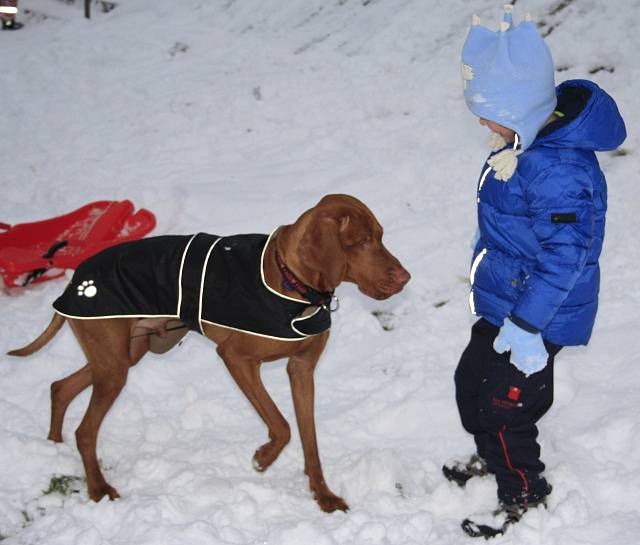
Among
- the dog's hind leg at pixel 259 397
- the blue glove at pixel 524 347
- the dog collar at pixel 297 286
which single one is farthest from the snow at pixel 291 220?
the dog collar at pixel 297 286

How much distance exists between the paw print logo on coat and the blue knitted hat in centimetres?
194

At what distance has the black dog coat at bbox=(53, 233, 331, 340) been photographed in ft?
12.9

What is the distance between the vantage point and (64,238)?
683 centimetres

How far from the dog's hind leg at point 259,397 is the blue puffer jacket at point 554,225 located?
112cm

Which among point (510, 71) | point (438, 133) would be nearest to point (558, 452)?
point (510, 71)

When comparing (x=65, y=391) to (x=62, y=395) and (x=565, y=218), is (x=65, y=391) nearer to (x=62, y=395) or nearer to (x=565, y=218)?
(x=62, y=395)

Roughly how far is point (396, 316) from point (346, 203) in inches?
81.3

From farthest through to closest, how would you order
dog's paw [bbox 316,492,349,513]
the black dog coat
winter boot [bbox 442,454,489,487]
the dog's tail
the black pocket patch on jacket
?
the dog's tail, winter boot [bbox 442,454,489,487], dog's paw [bbox 316,492,349,513], the black dog coat, the black pocket patch on jacket

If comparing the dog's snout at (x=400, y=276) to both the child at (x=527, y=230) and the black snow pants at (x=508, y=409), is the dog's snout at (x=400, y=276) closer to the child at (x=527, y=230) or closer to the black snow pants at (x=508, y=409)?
the child at (x=527, y=230)

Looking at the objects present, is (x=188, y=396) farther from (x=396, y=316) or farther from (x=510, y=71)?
(x=510, y=71)

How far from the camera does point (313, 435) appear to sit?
13.6 ft

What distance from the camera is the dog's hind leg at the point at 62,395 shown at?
4.43m

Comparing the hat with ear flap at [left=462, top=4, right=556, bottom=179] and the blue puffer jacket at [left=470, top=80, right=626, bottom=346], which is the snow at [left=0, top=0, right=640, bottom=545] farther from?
the hat with ear flap at [left=462, top=4, right=556, bottom=179]

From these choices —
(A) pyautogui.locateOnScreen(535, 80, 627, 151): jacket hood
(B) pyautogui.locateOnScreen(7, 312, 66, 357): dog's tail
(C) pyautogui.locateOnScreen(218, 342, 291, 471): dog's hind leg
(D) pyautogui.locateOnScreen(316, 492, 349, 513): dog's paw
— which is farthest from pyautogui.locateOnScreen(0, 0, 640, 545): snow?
(A) pyautogui.locateOnScreen(535, 80, 627, 151): jacket hood
